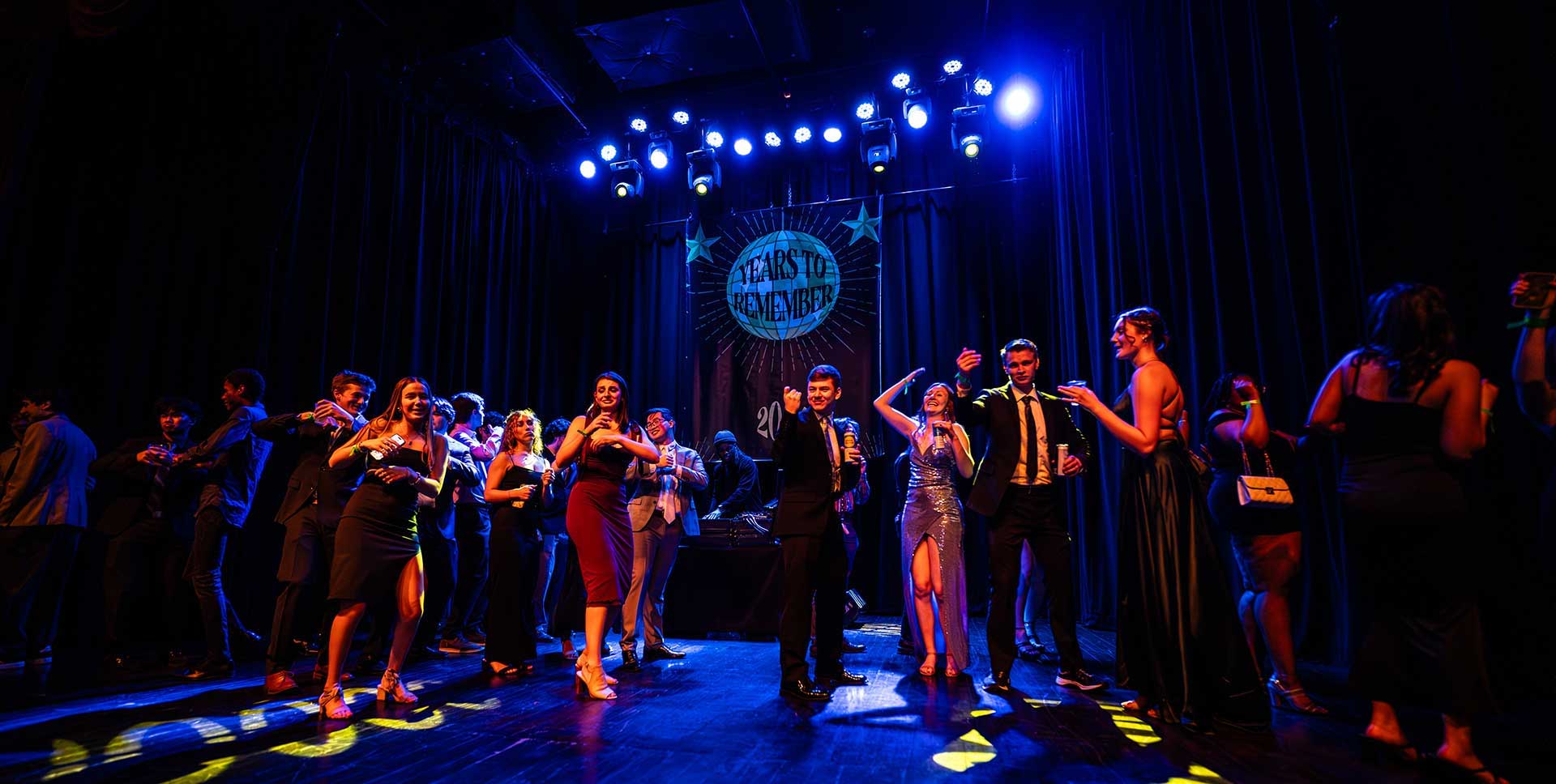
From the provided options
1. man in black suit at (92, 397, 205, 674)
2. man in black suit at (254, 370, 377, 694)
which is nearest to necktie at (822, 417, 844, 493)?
man in black suit at (254, 370, 377, 694)

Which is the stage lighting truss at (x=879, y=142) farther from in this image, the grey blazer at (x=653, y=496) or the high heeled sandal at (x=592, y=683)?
the high heeled sandal at (x=592, y=683)

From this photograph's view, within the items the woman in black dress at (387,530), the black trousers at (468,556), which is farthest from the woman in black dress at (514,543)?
the black trousers at (468,556)

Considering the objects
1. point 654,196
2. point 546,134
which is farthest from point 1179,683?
point 546,134

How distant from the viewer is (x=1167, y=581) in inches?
120

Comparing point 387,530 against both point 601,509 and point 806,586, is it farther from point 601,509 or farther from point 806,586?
point 806,586

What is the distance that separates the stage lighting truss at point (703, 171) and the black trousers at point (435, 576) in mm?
5624

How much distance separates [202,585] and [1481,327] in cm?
724

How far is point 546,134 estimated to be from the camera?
9969 millimetres

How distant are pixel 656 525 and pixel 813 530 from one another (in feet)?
6.73

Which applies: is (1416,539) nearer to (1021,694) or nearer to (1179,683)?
(1179,683)

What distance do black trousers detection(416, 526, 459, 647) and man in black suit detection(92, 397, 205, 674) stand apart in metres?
1.48

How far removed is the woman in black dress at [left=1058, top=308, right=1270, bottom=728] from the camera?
293 cm

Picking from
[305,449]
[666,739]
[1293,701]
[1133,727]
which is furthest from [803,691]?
[305,449]

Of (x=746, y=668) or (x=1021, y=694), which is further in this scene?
(x=746, y=668)
